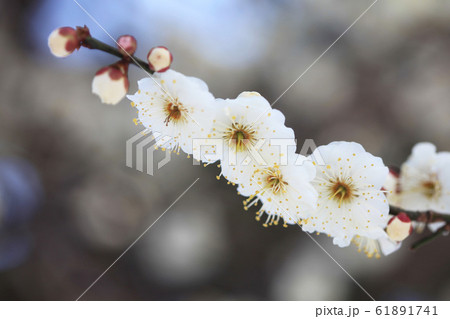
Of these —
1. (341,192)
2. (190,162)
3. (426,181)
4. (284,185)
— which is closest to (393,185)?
(426,181)

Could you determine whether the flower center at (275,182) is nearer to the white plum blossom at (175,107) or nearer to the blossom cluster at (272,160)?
the blossom cluster at (272,160)

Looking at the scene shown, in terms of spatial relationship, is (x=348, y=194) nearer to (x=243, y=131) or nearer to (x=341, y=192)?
(x=341, y=192)

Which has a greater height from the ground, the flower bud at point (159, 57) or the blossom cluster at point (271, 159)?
the flower bud at point (159, 57)

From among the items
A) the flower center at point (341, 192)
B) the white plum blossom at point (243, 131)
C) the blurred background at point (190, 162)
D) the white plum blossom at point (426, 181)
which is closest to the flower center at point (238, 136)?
the white plum blossom at point (243, 131)

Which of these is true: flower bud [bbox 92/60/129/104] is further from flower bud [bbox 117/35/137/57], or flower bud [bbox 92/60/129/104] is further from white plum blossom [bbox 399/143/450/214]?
white plum blossom [bbox 399/143/450/214]

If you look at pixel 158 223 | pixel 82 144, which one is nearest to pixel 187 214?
pixel 158 223

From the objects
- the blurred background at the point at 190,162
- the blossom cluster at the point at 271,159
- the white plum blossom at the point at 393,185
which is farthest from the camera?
the blurred background at the point at 190,162

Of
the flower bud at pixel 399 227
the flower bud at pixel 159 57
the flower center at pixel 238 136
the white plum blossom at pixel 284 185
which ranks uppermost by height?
the flower bud at pixel 159 57
